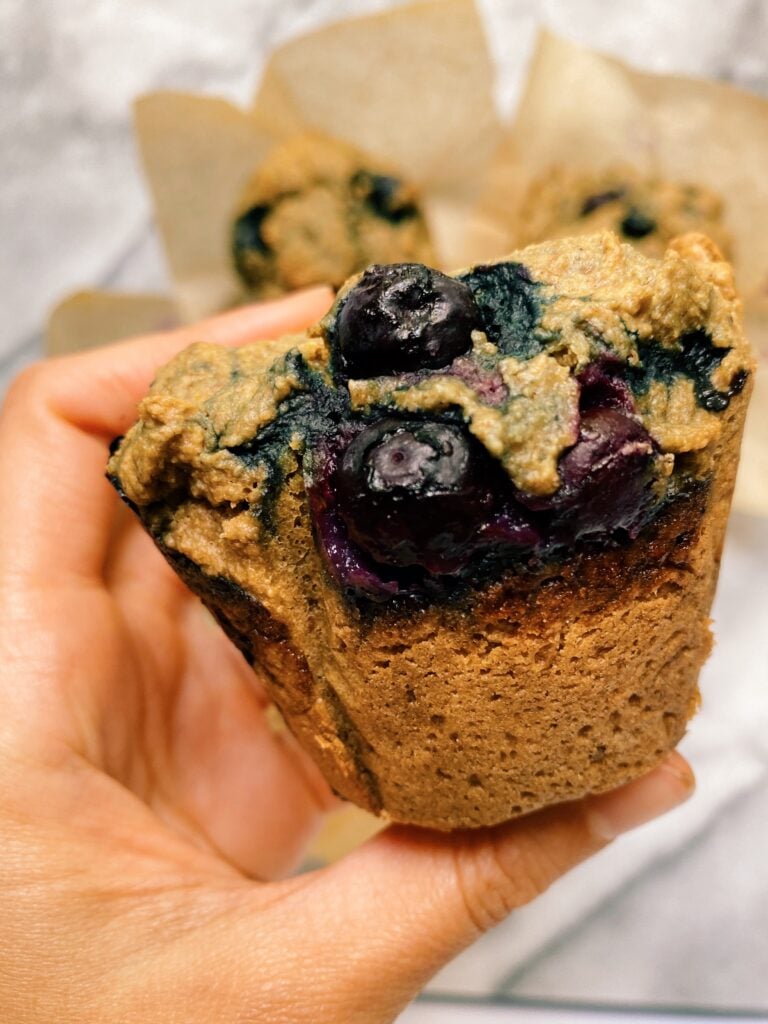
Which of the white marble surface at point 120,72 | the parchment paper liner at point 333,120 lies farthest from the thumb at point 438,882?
the white marble surface at point 120,72

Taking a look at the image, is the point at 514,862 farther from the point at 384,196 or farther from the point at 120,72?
the point at 120,72

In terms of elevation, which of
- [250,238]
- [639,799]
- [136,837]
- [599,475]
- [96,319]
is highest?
[599,475]

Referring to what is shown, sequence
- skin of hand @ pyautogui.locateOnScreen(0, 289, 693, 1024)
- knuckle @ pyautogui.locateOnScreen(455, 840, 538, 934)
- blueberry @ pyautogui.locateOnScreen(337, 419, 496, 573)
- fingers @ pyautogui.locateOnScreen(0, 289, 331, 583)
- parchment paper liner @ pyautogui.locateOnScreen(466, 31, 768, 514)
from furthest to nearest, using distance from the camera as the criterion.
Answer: parchment paper liner @ pyautogui.locateOnScreen(466, 31, 768, 514)
fingers @ pyautogui.locateOnScreen(0, 289, 331, 583)
knuckle @ pyautogui.locateOnScreen(455, 840, 538, 934)
skin of hand @ pyautogui.locateOnScreen(0, 289, 693, 1024)
blueberry @ pyautogui.locateOnScreen(337, 419, 496, 573)

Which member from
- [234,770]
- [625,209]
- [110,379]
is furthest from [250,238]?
[234,770]

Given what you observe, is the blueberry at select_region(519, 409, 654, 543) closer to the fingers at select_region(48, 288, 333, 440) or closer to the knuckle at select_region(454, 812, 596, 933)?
the knuckle at select_region(454, 812, 596, 933)

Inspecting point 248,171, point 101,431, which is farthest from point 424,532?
point 248,171

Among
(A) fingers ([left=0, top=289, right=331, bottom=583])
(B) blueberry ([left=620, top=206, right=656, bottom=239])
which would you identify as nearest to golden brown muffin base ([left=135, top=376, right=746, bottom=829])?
(A) fingers ([left=0, top=289, right=331, bottom=583])

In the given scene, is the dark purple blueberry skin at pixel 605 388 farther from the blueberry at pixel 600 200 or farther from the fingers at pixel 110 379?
the blueberry at pixel 600 200
